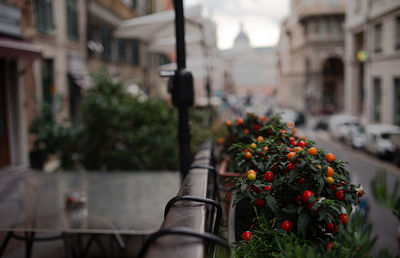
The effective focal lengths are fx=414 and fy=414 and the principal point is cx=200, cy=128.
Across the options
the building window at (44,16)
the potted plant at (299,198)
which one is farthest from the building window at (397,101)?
the potted plant at (299,198)

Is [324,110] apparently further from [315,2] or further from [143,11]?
[143,11]

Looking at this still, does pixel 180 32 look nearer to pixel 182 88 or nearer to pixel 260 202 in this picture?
pixel 182 88

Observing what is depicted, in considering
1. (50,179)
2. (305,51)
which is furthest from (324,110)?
(50,179)

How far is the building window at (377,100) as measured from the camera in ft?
85.5

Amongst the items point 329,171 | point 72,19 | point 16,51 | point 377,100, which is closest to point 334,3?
point 377,100

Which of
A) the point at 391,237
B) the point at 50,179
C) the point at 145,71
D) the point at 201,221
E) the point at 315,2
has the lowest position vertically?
the point at 391,237

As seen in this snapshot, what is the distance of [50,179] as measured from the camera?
6930 mm

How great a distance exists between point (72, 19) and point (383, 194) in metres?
17.4

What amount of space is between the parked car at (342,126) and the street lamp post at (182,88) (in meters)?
20.1

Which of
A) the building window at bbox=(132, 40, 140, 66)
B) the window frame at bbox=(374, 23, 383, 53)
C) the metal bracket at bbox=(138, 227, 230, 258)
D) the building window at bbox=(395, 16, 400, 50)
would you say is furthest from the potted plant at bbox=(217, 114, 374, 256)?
the building window at bbox=(132, 40, 140, 66)

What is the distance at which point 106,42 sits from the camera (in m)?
22.4

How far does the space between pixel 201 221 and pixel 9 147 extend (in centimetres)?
1081

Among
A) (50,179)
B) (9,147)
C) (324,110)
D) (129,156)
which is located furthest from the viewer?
(324,110)

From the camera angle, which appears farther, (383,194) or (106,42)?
(106,42)
